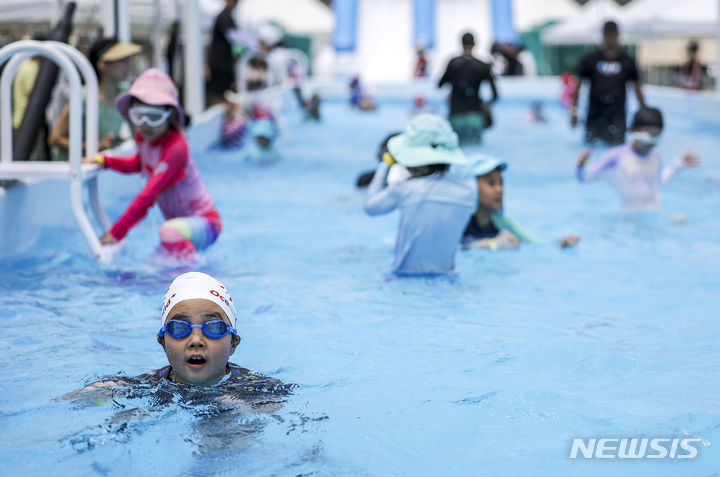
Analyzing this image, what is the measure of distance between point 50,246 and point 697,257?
15.6 feet

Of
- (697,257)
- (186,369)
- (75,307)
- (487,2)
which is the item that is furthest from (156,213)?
(487,2)

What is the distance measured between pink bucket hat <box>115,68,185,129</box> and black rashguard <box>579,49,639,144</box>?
7730mm

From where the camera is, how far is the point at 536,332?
5801 millimetres

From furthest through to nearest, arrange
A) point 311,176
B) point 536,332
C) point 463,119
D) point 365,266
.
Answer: point 463,119 → point 311,176 → point 365,266 → point 536,332

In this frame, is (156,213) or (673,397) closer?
(673,397)

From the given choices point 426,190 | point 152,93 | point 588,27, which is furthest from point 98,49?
point 588,27

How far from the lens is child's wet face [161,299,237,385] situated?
13.1 feet

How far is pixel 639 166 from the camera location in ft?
29.4

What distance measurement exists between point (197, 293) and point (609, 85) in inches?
402

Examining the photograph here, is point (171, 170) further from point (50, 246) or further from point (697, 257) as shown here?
point (697, 257)

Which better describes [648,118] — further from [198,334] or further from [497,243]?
[198,334]

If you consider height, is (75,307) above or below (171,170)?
below

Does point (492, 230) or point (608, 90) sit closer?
point (492, 230)

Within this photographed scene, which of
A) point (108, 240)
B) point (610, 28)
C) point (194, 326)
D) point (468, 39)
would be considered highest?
point (610, 28)
